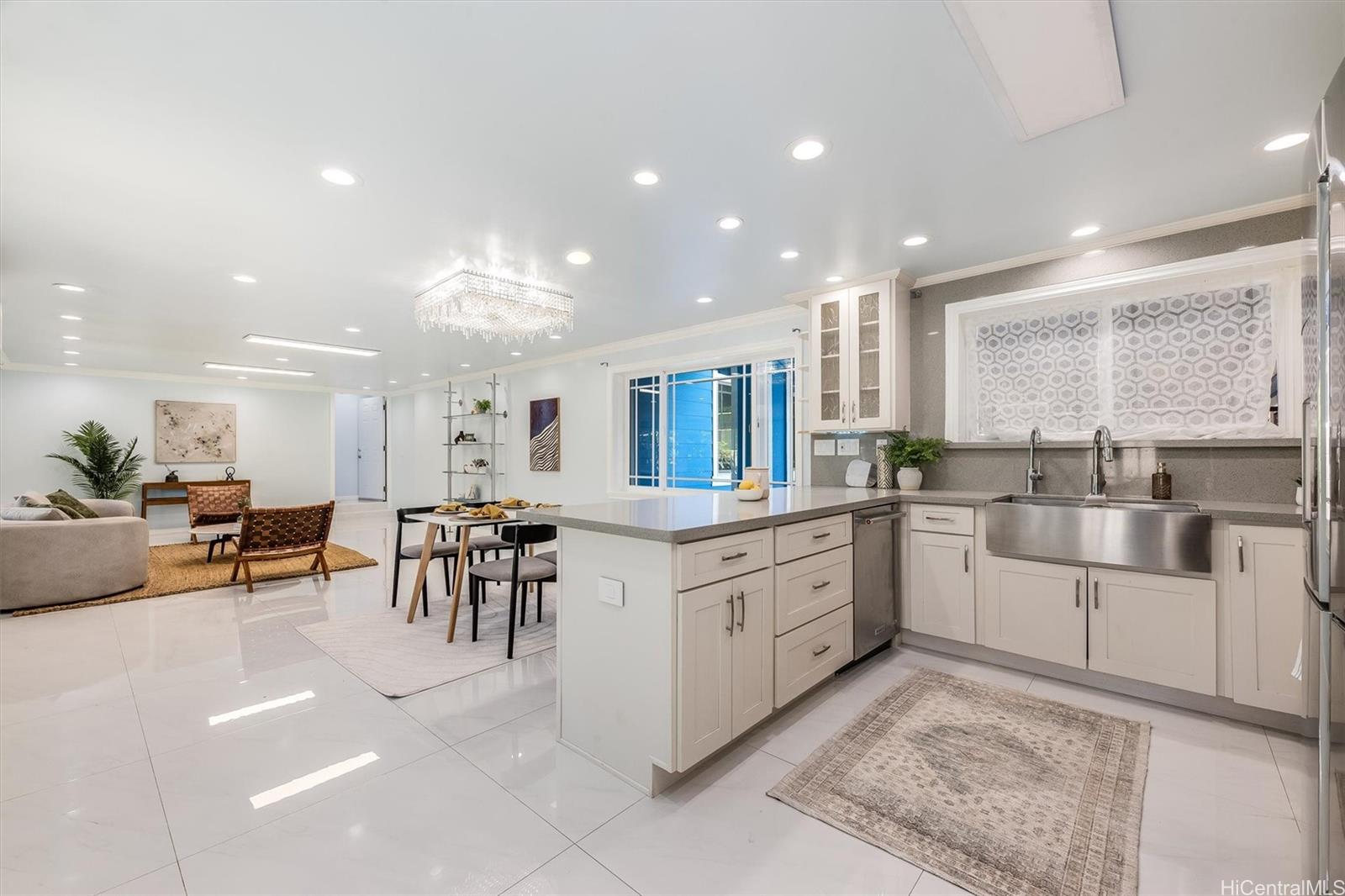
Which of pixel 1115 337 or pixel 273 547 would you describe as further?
pixel 273 547

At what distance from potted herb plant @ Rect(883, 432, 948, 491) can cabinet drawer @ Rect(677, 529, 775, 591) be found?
1.77 metres

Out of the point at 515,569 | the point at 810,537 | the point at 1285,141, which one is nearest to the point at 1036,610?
the point at 810,537

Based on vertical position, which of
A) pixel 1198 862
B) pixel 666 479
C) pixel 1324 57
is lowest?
pixel 1198 862

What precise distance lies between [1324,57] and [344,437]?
14.2m

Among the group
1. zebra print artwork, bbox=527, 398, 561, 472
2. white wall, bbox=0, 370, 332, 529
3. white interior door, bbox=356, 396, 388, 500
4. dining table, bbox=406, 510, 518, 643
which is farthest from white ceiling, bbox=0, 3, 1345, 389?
white interior door, bbox=356, 396, 388, 500

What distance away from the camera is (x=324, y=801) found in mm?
1864

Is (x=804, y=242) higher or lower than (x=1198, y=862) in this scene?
higher

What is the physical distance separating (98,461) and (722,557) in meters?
10.2

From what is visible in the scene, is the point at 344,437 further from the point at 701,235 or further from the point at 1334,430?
the point at 1334,430

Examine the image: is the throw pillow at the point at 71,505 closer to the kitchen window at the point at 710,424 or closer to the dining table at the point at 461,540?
the dining table at the point at 461,540

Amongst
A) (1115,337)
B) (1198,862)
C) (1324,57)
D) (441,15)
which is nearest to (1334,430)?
(1198,862)

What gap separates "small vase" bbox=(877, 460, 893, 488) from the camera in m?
3.76

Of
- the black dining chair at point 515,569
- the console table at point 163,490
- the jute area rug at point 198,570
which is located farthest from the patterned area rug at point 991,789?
the console table at point 163,490

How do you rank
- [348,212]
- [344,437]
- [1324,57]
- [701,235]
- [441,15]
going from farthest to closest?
1. [344,437]
2. [701,235]
3. [348,212]
4. [1324,57]
5. [441,15]
